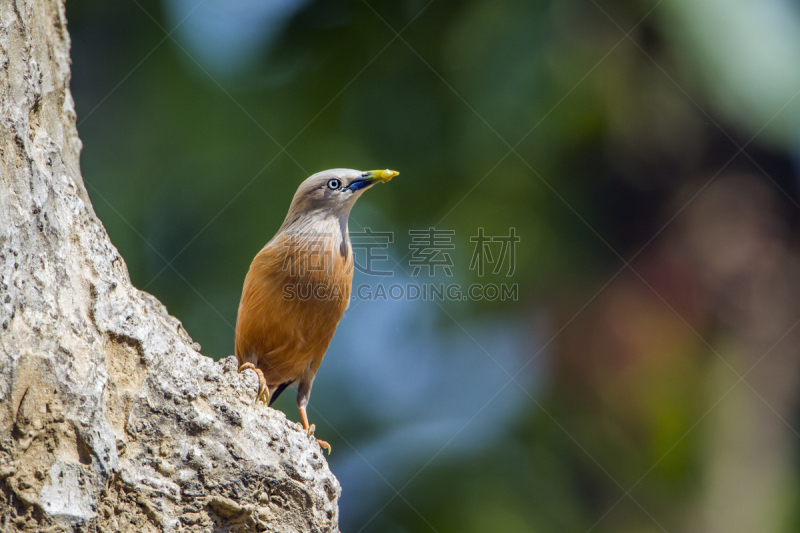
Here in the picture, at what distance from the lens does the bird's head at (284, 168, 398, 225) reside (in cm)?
549

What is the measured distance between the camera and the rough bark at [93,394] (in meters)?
2.68

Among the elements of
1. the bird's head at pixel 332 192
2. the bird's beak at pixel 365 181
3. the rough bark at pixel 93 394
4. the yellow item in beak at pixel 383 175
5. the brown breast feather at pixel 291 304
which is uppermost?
the yellow item in beak at pixel 383 175

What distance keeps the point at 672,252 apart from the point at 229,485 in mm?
6303

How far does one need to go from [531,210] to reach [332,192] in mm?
4354

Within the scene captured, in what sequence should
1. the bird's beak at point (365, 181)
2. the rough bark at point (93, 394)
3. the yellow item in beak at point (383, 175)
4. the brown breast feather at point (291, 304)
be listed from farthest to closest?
the bird's beak at point (365, 181) → the yellow item in beak at point (383, 175) → the brown breast feather at point (291, 304) → the rough bark at point (93, 394)

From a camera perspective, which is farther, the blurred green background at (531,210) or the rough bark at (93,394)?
the blurred green background at (531,210)

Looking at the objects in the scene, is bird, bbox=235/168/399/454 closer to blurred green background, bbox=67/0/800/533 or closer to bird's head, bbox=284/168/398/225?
bird's head, bbox=284/168/398/225

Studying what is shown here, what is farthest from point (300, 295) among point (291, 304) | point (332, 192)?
point (332, 192)

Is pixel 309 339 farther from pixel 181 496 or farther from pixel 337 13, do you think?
pixel 337 13

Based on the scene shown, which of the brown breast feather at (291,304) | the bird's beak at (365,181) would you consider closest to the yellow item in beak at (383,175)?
the bird's beak at (365,181)

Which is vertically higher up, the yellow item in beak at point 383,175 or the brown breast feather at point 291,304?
the yellow item in beak at point 383,175

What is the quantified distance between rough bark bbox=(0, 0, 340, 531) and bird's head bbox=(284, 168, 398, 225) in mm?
2052

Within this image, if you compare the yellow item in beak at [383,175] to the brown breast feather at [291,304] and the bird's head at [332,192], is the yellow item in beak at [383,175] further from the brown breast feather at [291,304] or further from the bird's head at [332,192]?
the brown breast feather at [291,304]

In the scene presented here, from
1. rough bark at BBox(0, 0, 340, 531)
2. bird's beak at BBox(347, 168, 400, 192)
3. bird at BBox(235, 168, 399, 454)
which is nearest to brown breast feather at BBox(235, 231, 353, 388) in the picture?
bird at BBox(235, 168, 399, 454)
